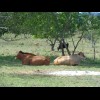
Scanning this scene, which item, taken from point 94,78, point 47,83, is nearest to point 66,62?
point 94,78

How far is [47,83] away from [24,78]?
96 cm

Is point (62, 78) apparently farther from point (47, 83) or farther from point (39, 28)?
point (39, 28)

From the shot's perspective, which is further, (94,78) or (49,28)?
(49,28)

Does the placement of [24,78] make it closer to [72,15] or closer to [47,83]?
[47,83]

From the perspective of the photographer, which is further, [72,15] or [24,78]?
[72,15]

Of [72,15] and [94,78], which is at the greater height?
[72,15]
